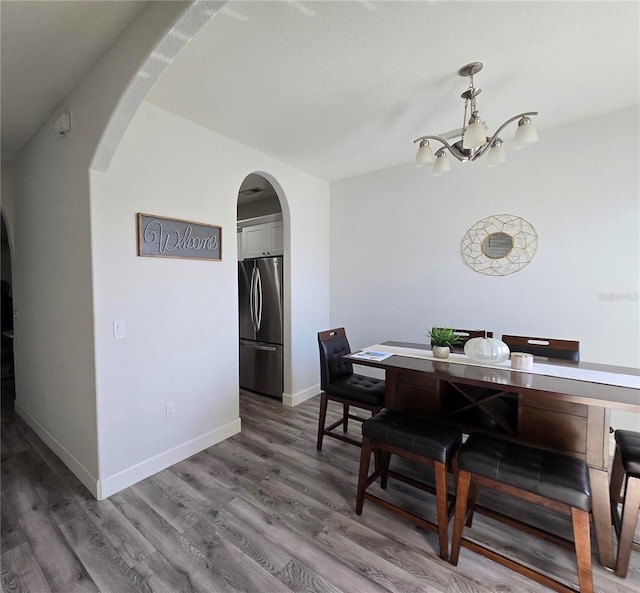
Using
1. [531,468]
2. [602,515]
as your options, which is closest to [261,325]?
[531,468]

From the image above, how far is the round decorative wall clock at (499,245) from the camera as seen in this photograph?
2.85 metres

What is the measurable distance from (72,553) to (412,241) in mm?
3578

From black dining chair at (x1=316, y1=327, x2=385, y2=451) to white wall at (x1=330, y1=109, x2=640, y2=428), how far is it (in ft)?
3.57

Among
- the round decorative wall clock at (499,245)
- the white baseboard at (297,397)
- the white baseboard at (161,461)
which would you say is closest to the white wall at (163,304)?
the white baseboard at (161,461)

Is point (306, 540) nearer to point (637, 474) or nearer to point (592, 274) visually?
point (637, 474)

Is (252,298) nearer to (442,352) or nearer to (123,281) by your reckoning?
(123,281)

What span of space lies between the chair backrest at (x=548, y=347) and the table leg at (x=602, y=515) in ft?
2.83

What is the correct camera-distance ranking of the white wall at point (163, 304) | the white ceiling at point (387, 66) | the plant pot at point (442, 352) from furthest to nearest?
the plant pot at point (442, 352) < the white wall at point (163, 304) < the white ceiling at point (387, 66)

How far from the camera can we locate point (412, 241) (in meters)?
3.47

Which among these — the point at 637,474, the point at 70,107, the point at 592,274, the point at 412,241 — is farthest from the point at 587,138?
the point at 70,107

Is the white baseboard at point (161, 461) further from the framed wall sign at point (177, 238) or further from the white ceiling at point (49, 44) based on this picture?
the white ceiling at point (49, 44)

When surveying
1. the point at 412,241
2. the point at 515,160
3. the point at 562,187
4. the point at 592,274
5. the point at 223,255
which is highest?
the point at 515,160

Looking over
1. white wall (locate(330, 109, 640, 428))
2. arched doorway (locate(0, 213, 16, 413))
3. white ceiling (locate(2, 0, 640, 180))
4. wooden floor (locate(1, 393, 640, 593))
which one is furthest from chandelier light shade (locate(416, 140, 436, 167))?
arched doorway (locate(0, 213, 16, 413))

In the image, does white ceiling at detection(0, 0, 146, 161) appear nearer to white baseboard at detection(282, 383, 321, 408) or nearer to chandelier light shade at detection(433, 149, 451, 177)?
chandelier light shade at detection(433, 149, 451, 177)
